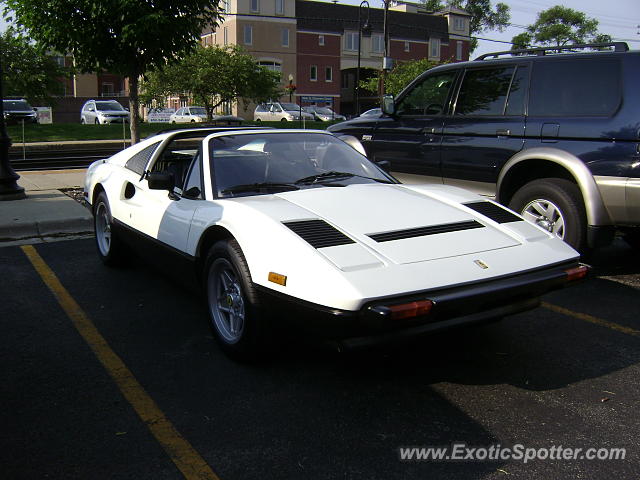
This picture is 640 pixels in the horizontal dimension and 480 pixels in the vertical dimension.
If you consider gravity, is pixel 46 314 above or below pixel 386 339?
below

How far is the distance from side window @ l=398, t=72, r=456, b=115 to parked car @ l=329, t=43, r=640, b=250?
0.01 m

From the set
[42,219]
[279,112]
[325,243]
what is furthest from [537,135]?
[279,112]

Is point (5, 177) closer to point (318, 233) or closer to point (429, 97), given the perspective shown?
point (429, 97)

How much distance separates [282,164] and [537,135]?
2.64 meters

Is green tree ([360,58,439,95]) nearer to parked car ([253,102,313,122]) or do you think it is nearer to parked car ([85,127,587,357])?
parked car ([253,102,313,122])

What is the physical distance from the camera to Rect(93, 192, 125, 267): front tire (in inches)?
226

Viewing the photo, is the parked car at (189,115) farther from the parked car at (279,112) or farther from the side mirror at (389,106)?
the side mirror at (389,106)

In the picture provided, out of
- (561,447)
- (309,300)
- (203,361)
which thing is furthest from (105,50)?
(561,447)

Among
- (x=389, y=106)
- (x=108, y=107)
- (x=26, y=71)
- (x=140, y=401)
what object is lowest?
(x=140, y=401)

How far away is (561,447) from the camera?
111 inches

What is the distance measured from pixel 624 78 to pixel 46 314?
500 centimetres

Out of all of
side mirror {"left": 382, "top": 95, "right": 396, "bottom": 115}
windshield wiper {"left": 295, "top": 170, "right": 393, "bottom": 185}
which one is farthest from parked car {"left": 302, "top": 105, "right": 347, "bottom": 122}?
windshield wiper {"left": 295, "top": 170, "right": 393, "bottom": 185}

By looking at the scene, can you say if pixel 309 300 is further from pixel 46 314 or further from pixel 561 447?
pixel 46 314

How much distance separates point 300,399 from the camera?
10.8 ft
